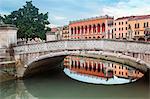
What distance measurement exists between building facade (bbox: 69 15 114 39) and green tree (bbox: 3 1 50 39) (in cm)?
1609

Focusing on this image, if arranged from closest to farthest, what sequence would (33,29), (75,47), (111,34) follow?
(75,47)
(33,29)
(111,34)

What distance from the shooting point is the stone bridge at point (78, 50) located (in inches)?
303

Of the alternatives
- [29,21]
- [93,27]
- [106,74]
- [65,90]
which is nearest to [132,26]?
[93,27]

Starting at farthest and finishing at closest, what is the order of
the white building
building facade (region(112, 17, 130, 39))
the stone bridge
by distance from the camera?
building facade (region(112, 17, 130, 39))
the white building
the stone bridge

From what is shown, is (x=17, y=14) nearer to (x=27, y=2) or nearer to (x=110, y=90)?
(x=27, y=2)

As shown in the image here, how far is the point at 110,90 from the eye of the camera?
8930 millimetres

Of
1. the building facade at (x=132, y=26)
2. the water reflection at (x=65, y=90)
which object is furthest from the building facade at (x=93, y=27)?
the water reflection at (x=65, y=90)

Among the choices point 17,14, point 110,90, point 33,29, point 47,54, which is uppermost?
point 17,14

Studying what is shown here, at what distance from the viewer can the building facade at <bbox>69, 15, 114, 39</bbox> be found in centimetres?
3606

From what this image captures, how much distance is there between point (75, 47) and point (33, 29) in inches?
388

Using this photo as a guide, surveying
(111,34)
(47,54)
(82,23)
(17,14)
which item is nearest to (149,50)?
(47,54)

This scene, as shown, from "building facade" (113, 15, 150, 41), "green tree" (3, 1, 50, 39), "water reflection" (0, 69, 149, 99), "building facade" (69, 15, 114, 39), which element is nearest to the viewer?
"water reflection" (0, 69, 149, 99)

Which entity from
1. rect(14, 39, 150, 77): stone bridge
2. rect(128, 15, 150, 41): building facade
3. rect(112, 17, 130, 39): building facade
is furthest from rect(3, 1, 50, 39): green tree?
rect(112, 17, 130, 39): building facade

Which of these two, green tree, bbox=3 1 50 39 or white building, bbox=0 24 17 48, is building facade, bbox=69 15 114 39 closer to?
green tree, bbox=3 1 50 39
